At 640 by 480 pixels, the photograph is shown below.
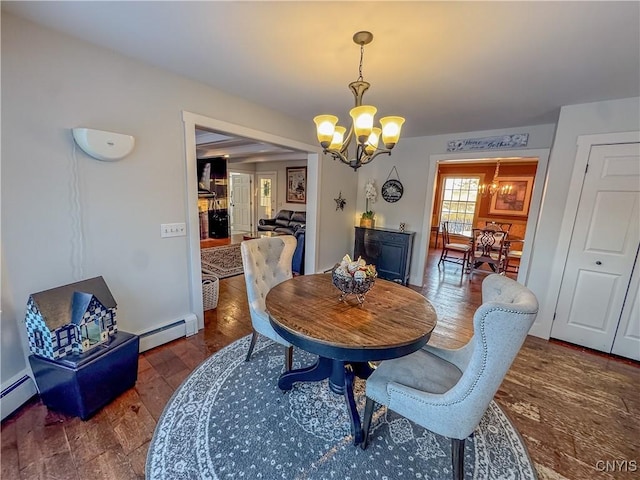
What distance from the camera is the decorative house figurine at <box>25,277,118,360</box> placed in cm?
156

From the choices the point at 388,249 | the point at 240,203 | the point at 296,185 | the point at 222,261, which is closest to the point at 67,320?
the point at 222,261

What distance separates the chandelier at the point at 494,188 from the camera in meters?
6.31

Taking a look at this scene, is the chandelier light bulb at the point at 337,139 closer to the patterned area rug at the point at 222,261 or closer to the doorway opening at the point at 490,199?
the doorway opening at the point at 490,199

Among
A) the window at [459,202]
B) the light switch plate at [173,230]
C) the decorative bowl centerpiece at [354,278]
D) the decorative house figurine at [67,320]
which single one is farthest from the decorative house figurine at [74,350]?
the window at [459,202]

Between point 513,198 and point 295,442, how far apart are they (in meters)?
7.18

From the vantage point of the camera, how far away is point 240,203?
29.9 feet

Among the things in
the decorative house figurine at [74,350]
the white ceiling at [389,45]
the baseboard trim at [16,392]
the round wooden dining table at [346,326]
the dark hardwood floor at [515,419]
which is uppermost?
the white ceiling at [389,45]

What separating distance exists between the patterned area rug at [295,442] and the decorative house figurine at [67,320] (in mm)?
672

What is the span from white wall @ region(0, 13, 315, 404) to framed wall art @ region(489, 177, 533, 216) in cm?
669

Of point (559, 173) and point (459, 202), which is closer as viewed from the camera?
point (559, 173)

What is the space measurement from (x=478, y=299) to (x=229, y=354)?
3437 mm

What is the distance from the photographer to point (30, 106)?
159 centimetres

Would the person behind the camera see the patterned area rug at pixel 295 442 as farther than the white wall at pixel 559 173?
No

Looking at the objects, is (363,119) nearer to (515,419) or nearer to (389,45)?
(389,45)
